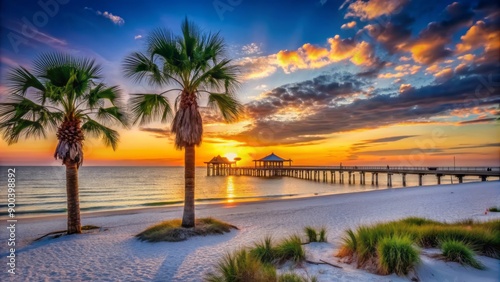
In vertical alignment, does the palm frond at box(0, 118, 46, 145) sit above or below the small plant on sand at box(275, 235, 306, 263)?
above

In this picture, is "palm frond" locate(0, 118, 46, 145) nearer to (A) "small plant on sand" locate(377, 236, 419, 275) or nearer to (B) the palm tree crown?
(B) the palm tree crown

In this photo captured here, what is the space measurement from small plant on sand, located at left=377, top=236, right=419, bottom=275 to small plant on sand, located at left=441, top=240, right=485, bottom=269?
1.19m

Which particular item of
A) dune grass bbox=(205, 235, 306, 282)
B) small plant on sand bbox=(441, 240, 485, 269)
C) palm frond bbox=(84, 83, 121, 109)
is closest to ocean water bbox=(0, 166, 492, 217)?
palm frond bbox=(84, 83, 121, 109)

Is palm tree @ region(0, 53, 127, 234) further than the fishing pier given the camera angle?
No

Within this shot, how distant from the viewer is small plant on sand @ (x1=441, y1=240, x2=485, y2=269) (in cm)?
655

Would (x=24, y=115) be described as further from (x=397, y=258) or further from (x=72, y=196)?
(x=397, y=258)

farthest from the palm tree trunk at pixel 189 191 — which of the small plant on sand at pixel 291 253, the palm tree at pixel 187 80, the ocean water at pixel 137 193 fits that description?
the ocean water at pixel 137 193

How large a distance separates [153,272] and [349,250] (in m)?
5.25

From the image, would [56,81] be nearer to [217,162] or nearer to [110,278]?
[110,278]

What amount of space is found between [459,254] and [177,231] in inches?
365

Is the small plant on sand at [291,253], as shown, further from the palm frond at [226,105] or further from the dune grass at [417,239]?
the palm frond at [226,105]

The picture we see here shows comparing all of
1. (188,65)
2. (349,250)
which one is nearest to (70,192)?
(188,65)

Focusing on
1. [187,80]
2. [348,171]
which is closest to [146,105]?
[187,80]

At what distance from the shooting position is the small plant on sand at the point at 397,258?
20.5ft
